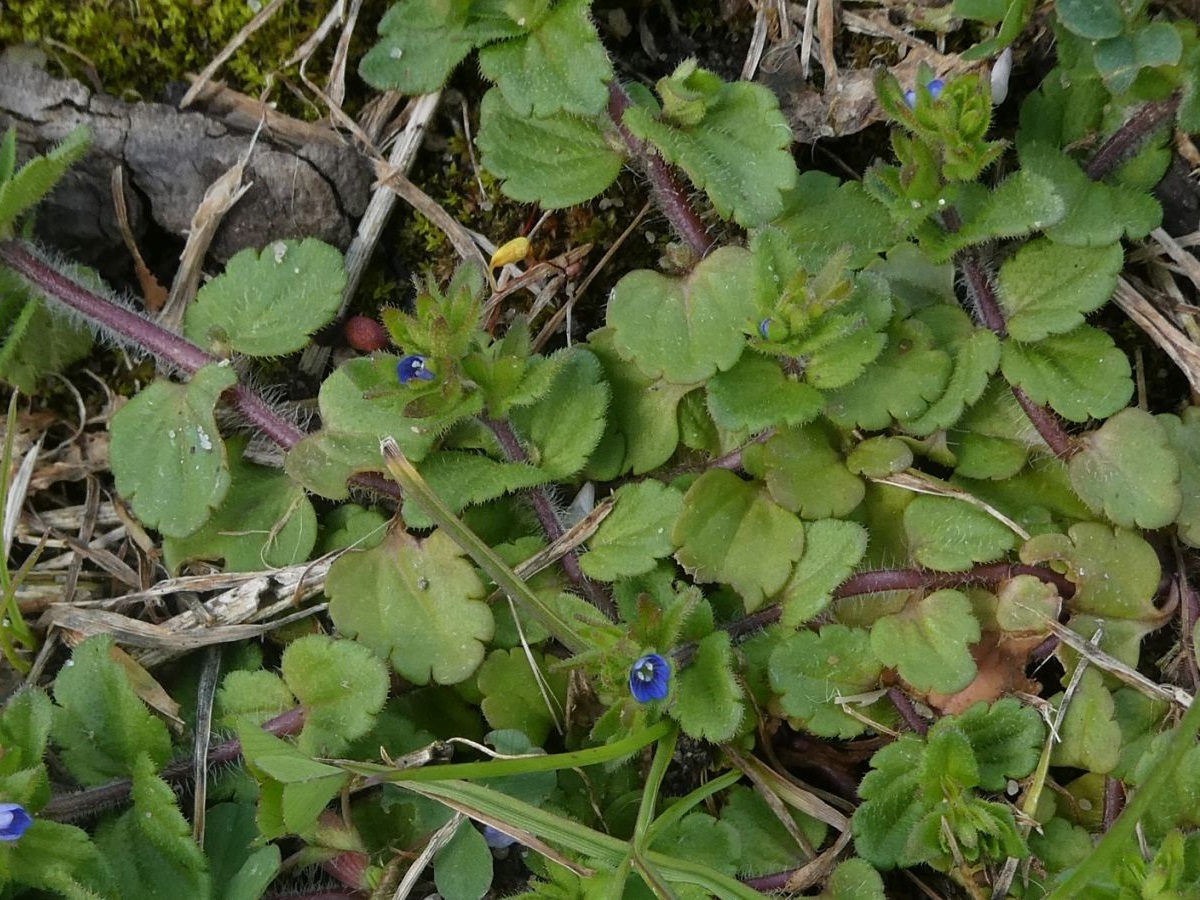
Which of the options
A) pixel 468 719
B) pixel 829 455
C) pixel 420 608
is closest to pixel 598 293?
pixel 829 455

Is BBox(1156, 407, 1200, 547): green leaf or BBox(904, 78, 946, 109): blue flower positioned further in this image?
BBox(1156, 407, 1200, 547): green leaf

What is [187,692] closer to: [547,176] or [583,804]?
[583,804]

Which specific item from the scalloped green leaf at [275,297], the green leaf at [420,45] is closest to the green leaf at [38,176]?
the scalloped green leaf at [275,297]

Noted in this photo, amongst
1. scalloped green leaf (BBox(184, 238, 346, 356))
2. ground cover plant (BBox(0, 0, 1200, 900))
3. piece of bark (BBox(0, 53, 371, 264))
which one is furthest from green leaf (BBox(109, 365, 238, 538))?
piece of bark (BBox(0, 53, 371, 264))

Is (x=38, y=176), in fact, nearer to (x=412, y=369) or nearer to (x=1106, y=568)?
(x=412, y=369)

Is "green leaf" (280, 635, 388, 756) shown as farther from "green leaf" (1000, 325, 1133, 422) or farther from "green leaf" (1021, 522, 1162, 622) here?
"green leaf" (1000, 325, 1133, 422)
